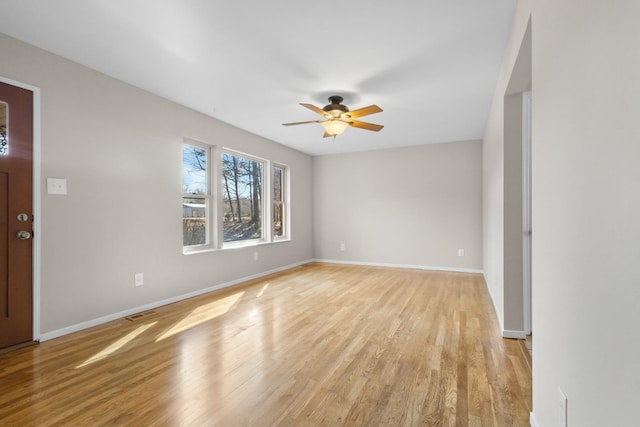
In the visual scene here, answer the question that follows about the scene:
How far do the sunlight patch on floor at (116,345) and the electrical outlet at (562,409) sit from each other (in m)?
2.72

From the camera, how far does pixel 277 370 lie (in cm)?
202

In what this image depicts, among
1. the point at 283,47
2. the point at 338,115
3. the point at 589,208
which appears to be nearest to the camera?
the point at 589,208

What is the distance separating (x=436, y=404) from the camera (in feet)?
5.45

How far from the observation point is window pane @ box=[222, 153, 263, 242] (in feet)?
15.1

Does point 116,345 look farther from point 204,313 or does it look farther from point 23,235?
point 23,235

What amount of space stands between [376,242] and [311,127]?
279 cm

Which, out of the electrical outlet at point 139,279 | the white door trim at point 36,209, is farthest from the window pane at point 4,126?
the electrical outlet at point 139,279

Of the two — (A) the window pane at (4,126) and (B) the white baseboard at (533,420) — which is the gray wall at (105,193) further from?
(B) the white baseboard at (533,420)

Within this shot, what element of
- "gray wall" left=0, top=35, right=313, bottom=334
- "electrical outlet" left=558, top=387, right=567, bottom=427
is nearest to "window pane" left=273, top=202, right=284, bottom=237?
"gray wall" left=0, top=35, right=313, bottom=334

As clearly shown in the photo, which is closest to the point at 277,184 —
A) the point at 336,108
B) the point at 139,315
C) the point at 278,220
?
the point at 278,220

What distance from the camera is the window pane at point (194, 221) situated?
12.8 feet

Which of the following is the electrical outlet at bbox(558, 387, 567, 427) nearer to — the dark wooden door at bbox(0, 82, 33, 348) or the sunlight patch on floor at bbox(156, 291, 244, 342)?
the sunlight patch on floor at bbox(156, 291, 244, 342)

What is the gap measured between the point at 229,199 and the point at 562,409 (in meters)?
4.31

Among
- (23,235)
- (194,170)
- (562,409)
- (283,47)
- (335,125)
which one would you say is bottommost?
(562,409)
